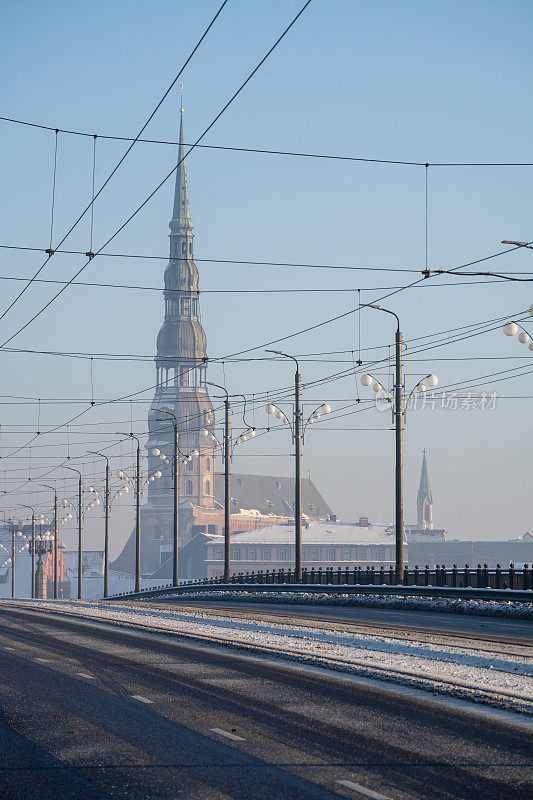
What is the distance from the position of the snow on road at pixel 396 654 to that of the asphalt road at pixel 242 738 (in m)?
0.70

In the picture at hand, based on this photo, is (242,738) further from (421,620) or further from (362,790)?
(421,620)

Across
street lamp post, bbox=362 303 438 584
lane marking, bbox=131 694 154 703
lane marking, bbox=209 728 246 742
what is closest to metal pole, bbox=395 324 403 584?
street lamp post, bbox=362 303 438 584

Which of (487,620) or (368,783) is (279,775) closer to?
(368,783)

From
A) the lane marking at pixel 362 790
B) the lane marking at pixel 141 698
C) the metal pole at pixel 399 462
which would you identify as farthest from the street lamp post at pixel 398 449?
the lane marking at pixel 362 790

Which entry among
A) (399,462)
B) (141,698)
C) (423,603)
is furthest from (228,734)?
(399,462)

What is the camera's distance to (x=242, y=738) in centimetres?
1075

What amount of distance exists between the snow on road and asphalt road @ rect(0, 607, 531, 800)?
2.28 feet

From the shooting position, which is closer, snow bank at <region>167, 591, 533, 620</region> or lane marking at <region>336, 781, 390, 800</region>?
lane marking at <region>336, 781, 390, 800</region>

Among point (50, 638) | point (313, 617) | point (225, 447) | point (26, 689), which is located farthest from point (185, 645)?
point (225, 447)

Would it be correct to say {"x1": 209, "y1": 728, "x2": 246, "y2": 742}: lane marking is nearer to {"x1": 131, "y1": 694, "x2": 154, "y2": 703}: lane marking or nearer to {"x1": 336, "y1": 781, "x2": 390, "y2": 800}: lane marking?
{"x1": 336, "y1": 781, "x2": 390, "y2": 800}: lane marking

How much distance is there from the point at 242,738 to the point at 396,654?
7.91m

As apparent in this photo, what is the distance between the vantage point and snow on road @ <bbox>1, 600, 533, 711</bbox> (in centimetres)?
1395

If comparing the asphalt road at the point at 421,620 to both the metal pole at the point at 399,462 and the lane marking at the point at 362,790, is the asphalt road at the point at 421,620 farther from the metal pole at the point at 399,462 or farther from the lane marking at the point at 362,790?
the lane marking at the point at 362,790

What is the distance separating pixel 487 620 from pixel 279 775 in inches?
797
